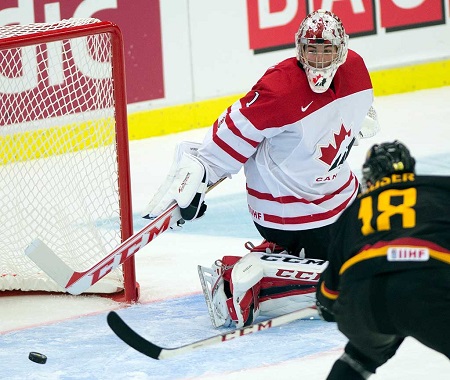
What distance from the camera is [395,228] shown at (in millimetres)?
2592

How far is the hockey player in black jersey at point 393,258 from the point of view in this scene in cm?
254

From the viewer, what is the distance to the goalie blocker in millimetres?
3891

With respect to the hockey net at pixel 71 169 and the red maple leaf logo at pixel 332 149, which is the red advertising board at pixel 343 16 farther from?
the red maple leaf logo at pixel 332 149

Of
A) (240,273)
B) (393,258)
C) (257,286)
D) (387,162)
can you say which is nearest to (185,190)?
(240,273)

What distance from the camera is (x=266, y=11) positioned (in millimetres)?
6844

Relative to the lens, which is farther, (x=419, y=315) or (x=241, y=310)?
(x=241, y=310)

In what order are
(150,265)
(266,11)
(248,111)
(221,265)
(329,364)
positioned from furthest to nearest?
(266,11) → (150,265) → (221,265) → (248,111) → (329,364)

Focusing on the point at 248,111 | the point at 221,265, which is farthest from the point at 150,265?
the point at 248,111

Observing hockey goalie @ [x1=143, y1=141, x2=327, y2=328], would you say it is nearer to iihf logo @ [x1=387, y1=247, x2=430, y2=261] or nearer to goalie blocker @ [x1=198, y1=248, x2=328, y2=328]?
goalie blocker @ [x1=198, y1=248, x2=328, y2=328]

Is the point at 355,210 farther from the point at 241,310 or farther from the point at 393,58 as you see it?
the point at 393,58

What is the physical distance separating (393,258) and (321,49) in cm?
142

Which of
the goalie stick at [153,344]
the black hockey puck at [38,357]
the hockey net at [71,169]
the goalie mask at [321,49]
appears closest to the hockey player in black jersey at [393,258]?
the goalie stick at [153,344]

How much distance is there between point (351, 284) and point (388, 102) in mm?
4654

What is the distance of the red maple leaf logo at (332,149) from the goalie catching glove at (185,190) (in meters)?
0.41
